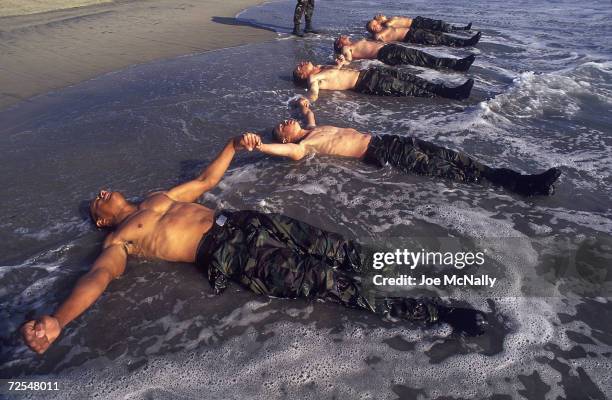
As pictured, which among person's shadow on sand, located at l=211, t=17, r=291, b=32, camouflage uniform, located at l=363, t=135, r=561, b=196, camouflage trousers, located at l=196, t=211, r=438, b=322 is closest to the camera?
camouflage trousers, located at l=196, t=211, r=438, b=322

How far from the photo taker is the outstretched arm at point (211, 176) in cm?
390

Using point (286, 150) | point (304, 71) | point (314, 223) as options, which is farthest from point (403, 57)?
point (314, 223)

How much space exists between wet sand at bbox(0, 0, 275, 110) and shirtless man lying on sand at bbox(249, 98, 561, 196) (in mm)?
5239

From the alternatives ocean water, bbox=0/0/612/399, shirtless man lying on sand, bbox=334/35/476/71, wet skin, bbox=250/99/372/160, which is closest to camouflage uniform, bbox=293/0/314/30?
shirtless man lying on sand, bbox=334/35/476/71

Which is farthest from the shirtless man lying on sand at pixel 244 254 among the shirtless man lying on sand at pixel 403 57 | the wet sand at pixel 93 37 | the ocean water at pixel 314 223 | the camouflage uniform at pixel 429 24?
the camouflage uniform at pixel 429 24

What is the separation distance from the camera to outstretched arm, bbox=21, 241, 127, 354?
8.09ft

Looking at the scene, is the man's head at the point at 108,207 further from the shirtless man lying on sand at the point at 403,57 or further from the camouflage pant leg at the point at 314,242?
the shirtless man lying on sand at the point at 403,57

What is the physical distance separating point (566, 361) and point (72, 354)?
138 inches

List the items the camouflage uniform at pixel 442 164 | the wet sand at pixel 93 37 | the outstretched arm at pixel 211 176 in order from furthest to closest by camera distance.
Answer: the wet sand at pixel 93 37 < the camouflage uniform at pixel 442 164 < the outstretched arm at pixel 211 176

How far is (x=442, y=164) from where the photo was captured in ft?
15.6

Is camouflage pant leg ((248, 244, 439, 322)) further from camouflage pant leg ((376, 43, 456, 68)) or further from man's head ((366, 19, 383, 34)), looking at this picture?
man's head ((366, 19, 383, 34))

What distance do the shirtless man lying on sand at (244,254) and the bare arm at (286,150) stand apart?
Result: 0.71 meters

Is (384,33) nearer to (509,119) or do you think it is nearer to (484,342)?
(509,119)

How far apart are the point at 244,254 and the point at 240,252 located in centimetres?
4
